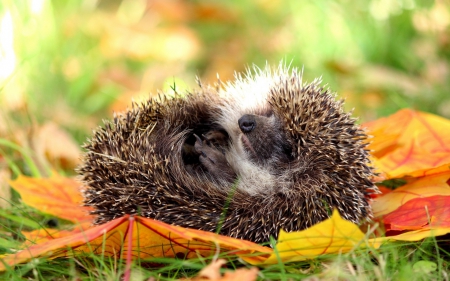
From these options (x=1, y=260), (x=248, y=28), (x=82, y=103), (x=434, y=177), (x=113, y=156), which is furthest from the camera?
(x=248, y=28)

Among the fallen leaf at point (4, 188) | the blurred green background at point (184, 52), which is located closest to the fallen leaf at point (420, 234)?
the blurred green background at point (184, 52)

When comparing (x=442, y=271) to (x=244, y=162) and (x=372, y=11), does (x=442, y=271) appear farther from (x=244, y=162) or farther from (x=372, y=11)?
(x=372, y=11)

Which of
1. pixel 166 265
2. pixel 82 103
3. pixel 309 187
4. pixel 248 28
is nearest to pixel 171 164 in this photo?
pixel 166 265

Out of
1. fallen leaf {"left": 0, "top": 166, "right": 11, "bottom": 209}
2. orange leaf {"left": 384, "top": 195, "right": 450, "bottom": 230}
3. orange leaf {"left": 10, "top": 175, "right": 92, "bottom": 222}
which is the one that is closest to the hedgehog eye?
orange leaf {"left": 384, "top": 195, "right": 450, "bottom": 230}

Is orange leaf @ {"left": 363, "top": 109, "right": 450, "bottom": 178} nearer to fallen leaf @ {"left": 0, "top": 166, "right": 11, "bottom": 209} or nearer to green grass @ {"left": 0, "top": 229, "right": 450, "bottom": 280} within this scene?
green grass @ {"left": 0, "top": 229, "right": 450, "bottom": 280}

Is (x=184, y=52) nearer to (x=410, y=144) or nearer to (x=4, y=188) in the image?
(x=4, y=188)

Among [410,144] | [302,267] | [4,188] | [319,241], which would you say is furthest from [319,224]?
[4,188]
